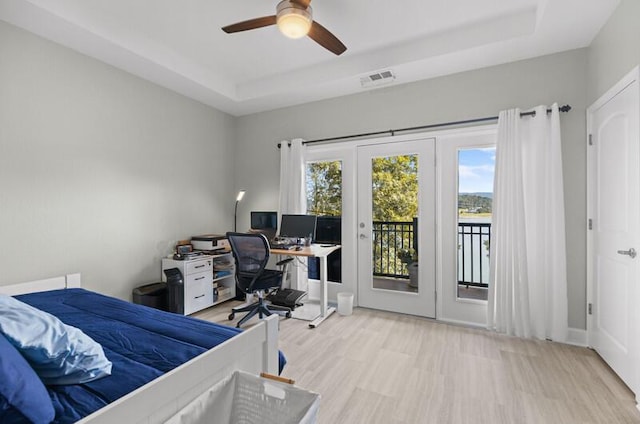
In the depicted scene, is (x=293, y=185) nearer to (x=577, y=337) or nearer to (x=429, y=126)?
(x=429, y=126)

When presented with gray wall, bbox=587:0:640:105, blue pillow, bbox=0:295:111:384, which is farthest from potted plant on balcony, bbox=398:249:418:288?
blue pillow, bbox=0:295:111:384

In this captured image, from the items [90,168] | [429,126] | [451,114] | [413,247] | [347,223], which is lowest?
[413,247]

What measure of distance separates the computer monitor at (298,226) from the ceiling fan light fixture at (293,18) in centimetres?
204

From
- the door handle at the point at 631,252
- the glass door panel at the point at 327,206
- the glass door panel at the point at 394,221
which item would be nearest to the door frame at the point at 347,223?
the glass door panel at the point at 327,206

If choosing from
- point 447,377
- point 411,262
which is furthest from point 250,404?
point 411,262

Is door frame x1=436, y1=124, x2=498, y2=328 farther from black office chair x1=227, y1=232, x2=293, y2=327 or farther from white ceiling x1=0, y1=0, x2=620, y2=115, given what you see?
black office chair x1=227, y1=232, x2=293, y2=327

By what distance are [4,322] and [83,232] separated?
6.78ft

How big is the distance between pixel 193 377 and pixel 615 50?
3317 mm

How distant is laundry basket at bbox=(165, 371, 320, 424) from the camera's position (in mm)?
1007

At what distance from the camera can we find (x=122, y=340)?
145 cm

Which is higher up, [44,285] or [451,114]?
[451,114]

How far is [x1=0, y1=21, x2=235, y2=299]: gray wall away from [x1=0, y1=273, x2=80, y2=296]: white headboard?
96 millimetres

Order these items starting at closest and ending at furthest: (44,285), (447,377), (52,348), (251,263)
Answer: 1. (52,348)
2. (447,377)
3. (44,285)
4. (251,263)

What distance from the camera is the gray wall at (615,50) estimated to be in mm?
1937
